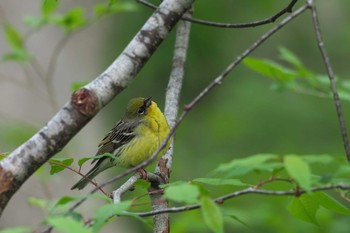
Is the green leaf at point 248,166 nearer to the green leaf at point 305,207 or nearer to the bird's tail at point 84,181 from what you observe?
the green leaf at point 305,207

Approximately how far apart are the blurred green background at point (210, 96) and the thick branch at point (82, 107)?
11.6 ft

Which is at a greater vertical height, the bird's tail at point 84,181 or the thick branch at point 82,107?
the bird's tail at point 84,181

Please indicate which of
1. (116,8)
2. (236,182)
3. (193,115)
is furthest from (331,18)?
(236,182)

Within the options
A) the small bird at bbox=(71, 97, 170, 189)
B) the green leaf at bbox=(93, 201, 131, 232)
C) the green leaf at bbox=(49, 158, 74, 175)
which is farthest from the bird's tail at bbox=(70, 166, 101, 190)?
the green leaf at bbox=(93, 201, 131, 232)

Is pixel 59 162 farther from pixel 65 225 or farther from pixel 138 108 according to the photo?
pixel 138 108

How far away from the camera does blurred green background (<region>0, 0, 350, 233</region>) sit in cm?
883

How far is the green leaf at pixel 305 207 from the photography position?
8.80ft

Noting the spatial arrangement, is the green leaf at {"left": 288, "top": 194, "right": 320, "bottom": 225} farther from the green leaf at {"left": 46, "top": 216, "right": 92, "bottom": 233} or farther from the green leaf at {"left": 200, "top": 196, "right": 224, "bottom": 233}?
the green leaf at {"left": 46, "top": 216, "right": 92, "bottom": 233}

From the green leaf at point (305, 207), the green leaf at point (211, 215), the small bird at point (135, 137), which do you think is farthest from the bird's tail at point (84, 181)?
the green leaf at point (211, 215)

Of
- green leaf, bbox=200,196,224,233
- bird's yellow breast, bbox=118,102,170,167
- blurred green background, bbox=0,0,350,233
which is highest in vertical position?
blurred green background, bbox=0,0,350,233

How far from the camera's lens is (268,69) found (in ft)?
12.7

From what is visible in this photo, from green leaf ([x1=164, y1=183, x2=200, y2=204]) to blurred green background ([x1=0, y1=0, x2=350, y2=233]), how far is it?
4034mm

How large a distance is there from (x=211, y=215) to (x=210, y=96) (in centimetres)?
1104

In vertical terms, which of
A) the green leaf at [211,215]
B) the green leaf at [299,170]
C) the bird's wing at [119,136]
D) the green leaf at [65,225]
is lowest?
the green leaf at [65,225]
